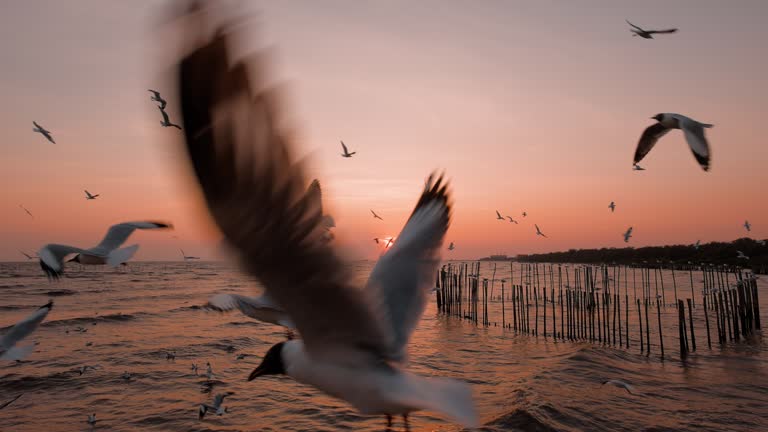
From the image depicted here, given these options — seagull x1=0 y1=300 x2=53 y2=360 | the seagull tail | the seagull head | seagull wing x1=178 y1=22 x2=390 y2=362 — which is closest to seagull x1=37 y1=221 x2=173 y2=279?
the seagull tail

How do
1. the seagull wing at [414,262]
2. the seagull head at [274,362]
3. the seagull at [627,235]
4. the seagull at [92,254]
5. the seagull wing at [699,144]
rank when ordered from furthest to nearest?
the seagull at [627,235], the seagull wing at [699,144], the seagull at [92,254], the seagull wing at [414,262], the seagull head at [274,362]

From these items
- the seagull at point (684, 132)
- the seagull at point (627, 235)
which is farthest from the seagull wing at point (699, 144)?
the seagull at point (627, 235)

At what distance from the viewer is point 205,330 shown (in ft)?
59.7

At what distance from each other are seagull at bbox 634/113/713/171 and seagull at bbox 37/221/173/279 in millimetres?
7090

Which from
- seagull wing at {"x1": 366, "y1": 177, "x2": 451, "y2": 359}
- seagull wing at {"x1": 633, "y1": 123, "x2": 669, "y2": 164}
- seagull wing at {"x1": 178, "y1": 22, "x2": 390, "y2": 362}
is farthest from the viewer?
seagull wing at {"x1": 633, "y1": 123, "x2": 669, "y2": 164}

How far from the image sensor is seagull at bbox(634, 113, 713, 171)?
6.27 meters

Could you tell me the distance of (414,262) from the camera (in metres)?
3.86

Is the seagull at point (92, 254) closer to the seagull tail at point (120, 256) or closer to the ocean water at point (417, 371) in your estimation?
the seagull tail at point (120, 256)

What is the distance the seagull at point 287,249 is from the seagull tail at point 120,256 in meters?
3.57

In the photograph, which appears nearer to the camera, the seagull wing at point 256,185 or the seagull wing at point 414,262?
the seagull wing at point 256,185

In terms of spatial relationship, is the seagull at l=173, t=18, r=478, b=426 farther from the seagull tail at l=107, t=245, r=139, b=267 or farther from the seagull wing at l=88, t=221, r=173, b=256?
the seagull wing at l=88, t=221, r=173, b=256

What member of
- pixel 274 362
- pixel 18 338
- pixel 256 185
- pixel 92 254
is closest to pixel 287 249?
pixel 256 185

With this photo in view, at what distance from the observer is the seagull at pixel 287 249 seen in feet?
4.45

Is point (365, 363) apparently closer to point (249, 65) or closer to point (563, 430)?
point (249, 65)
